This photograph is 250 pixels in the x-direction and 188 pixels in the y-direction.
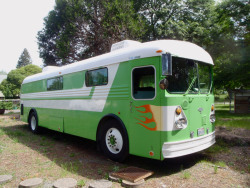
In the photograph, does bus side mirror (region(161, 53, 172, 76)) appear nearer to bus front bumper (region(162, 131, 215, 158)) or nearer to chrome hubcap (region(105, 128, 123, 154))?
bus front bumper (region(162, 131, 215, 158))

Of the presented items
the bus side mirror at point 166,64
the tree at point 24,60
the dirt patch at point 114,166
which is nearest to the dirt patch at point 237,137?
the dirt patch at point 114,166

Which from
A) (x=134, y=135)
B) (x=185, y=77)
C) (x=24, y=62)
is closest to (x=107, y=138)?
(x=134, y=135)

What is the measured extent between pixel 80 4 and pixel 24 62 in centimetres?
8201

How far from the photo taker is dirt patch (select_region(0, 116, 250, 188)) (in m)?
4.32

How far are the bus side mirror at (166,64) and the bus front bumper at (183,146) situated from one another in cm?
141

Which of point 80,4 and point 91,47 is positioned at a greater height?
point 80,4

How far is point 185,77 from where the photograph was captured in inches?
193

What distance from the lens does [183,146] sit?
446cm

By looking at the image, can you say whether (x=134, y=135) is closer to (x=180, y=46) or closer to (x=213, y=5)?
(x=180, y=46)

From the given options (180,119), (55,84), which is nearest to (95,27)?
(55,84)

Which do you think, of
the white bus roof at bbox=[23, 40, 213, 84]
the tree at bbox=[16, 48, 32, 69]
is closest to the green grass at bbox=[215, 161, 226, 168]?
the white bus roof at bbox=[23, 40, 213, 84]

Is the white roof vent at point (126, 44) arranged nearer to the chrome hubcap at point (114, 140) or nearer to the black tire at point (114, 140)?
the black tire at point (114, 140)

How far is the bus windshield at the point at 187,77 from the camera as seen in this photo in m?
4.68

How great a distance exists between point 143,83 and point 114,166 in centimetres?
213
